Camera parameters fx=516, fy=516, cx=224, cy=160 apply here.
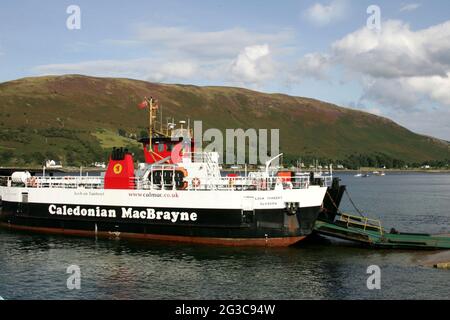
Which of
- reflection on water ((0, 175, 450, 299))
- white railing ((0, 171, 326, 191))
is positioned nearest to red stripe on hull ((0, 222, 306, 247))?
reflection on water ((0, 175, 450, 299))

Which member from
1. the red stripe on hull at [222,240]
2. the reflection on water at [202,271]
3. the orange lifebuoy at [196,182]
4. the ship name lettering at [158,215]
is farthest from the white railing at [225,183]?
the reflection on water at [202,271]

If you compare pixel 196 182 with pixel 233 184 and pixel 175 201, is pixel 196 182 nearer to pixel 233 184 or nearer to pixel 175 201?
pixel 175 201

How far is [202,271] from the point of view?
90.7 feet

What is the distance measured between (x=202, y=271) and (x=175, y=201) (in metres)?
7.57

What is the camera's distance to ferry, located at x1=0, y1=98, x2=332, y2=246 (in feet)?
109

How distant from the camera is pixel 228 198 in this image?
1297 inches

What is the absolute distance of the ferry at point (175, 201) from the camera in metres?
33.2

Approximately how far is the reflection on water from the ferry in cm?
109

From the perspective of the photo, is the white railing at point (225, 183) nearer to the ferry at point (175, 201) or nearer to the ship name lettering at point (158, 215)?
the ferry at point (175, 201)

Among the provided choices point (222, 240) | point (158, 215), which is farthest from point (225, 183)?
point (158, 215)

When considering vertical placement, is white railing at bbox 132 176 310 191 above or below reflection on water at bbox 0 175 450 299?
above

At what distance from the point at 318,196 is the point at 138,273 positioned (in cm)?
1316

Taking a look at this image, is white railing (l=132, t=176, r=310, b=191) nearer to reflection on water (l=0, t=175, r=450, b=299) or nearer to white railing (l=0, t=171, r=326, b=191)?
white railing (l=0, t=171, r=326, b=191)
